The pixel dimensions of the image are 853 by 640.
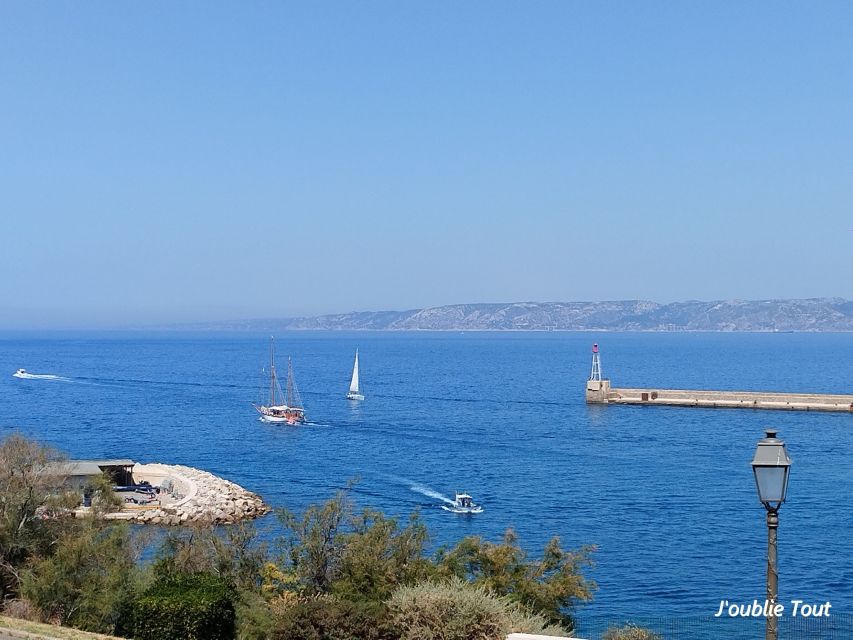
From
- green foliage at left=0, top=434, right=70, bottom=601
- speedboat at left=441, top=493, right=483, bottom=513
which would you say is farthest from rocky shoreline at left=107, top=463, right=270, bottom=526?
green foliage at left=0, top=434, right=70, bottom=601

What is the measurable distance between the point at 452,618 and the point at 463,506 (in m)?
33.7

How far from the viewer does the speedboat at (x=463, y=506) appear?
44844mm

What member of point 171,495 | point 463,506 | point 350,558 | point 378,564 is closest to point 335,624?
point 378,564

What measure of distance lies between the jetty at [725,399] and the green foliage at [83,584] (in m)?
78.1

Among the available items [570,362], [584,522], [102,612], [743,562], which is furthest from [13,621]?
[570,362]

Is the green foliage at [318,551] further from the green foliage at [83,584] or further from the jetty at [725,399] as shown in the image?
the jetty at [725,399]

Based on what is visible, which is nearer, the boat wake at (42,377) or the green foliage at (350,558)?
the green foliage at (350,558)

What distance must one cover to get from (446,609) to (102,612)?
26.1ft

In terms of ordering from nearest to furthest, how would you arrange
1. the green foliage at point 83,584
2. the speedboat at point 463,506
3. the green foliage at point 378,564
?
1. the green foliage at point 83,584
2. the green foliage at point 378,564
3. the speedboat at point 463,506

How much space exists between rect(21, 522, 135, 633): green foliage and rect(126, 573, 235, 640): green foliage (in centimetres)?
340

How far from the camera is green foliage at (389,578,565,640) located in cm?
1180

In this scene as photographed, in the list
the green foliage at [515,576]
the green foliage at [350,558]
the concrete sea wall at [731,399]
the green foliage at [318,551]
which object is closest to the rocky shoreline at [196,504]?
the green foliage at [318,551]

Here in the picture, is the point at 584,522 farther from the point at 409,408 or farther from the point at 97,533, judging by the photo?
the point at 409,408

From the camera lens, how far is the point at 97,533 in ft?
69.2
